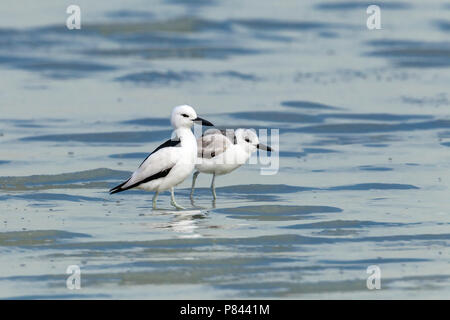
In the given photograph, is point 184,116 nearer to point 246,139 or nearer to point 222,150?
point 222,150

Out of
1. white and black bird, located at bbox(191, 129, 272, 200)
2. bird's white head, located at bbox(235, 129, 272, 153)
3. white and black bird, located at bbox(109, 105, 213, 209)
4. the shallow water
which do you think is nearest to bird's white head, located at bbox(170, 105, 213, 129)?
white and black bird, located at bbox(109, 105, 213, 209)

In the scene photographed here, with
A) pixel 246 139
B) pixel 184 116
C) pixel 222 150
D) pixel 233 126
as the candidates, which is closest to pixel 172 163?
pixel 184 116

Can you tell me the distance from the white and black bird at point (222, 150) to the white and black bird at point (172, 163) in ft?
1.21

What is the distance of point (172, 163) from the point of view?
1088 centimetres

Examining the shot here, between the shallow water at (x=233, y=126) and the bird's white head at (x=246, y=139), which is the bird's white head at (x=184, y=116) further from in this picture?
the shallow water at (x=233, y=126)

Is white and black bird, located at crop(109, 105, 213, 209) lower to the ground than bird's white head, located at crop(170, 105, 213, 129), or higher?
lower

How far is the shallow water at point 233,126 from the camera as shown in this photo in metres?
9.06

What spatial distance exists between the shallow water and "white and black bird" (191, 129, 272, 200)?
0.38 m

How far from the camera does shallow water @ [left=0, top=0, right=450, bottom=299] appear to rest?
357 inches

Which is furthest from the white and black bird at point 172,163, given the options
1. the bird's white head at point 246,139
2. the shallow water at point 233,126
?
the bird's white head at point 246,139

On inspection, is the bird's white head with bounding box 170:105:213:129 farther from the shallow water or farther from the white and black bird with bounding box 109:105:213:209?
the shallow water

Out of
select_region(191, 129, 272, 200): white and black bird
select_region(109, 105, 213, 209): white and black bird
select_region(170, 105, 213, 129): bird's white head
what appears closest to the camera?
select_region(109, 105, 213, 209): white and black bird

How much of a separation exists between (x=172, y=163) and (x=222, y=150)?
2.53 feet
